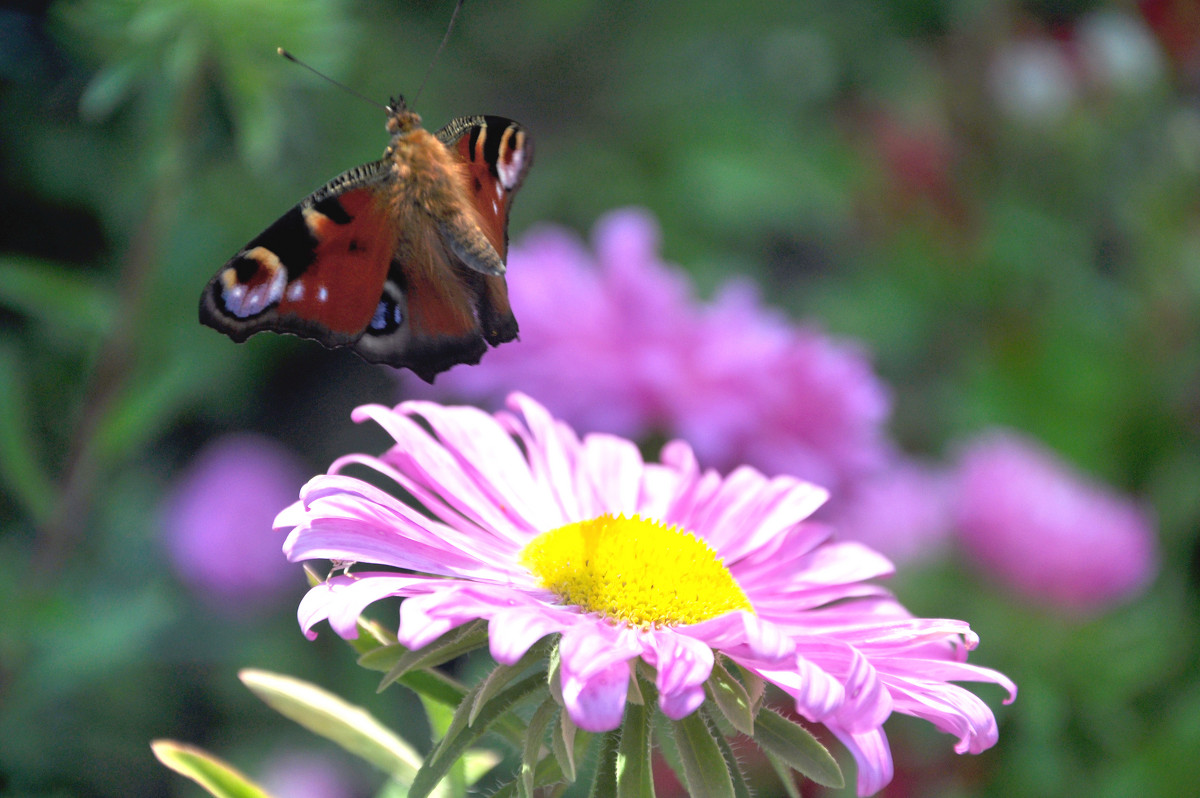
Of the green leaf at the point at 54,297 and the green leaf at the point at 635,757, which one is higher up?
the green leaf at the point at 54,297

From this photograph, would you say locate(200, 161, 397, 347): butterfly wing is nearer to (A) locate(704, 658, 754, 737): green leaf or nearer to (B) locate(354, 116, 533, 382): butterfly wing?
(B) locate(354, 116, 533, 382): butterfly wing

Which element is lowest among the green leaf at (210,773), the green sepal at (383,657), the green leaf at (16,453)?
the green leaf at (210,773)

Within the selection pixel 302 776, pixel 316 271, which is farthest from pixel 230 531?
pixel 316 271

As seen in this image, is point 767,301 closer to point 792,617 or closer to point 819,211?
point 819,211

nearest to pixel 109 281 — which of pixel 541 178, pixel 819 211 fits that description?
pixel 541 178

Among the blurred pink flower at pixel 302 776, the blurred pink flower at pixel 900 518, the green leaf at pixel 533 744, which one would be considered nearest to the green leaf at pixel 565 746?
the green leaf at pixel 533 744

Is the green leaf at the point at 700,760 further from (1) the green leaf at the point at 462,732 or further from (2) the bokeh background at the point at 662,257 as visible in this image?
(2) the bokeh background at the point at 662,257

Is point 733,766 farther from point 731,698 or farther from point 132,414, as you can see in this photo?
point 132,414

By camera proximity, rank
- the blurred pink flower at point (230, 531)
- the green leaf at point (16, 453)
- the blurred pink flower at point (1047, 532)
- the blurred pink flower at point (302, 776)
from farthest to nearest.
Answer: the blurred pink flower at point (230, 531)
the blurred pink flower at point (302, 776)
the blurred pink flower at point (1047, 532)
the green leaf at point (16, 453)

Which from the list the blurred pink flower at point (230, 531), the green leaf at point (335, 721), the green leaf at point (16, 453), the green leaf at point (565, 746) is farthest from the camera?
the blurred pink flower at point (230, 531)
